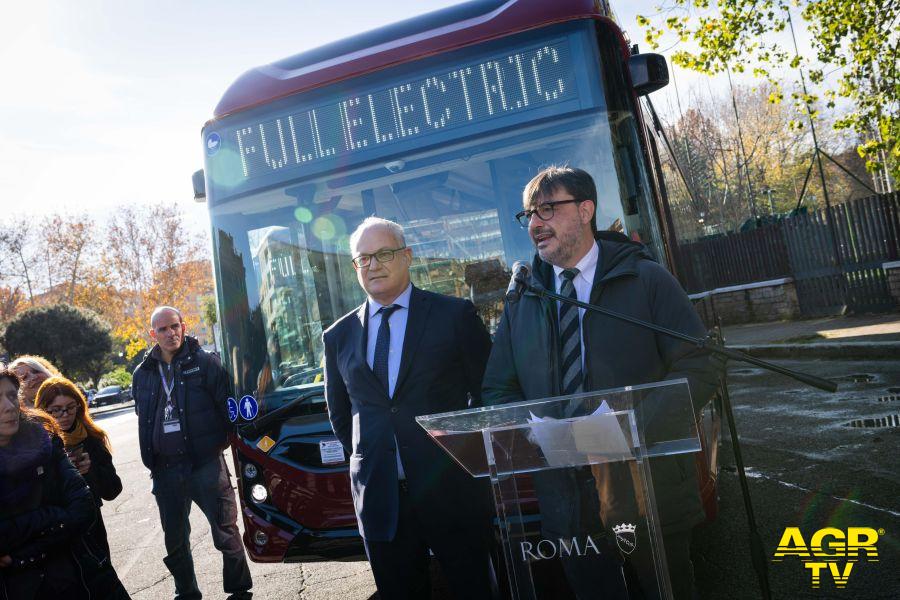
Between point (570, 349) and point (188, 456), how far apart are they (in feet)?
10.1

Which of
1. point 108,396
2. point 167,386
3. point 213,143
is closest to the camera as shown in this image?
point 213,143

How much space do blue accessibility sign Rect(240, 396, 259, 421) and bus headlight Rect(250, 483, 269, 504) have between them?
1.25ft

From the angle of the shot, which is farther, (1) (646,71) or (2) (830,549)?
(2) (830,549)

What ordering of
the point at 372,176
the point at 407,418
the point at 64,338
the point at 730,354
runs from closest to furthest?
the point at 730,354, the point at 407,418, the point at 372,176, the point at 64,338

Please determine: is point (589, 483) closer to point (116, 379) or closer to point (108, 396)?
point (108, 396)

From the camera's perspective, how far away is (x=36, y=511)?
9.78 feet

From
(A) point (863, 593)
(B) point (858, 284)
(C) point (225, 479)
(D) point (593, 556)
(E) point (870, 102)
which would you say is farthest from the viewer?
(B) point (858, 284)

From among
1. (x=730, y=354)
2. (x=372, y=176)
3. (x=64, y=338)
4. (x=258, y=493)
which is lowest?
(x=258, y=493)

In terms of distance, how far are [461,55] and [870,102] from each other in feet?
29.3

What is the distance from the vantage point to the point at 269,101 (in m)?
4.15

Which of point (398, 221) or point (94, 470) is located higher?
point (398, 221)

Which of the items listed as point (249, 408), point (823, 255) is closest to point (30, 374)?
point (249, 408)

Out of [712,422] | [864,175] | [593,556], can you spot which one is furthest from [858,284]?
[864,175]

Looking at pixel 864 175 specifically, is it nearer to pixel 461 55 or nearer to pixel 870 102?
pixel 870 102
